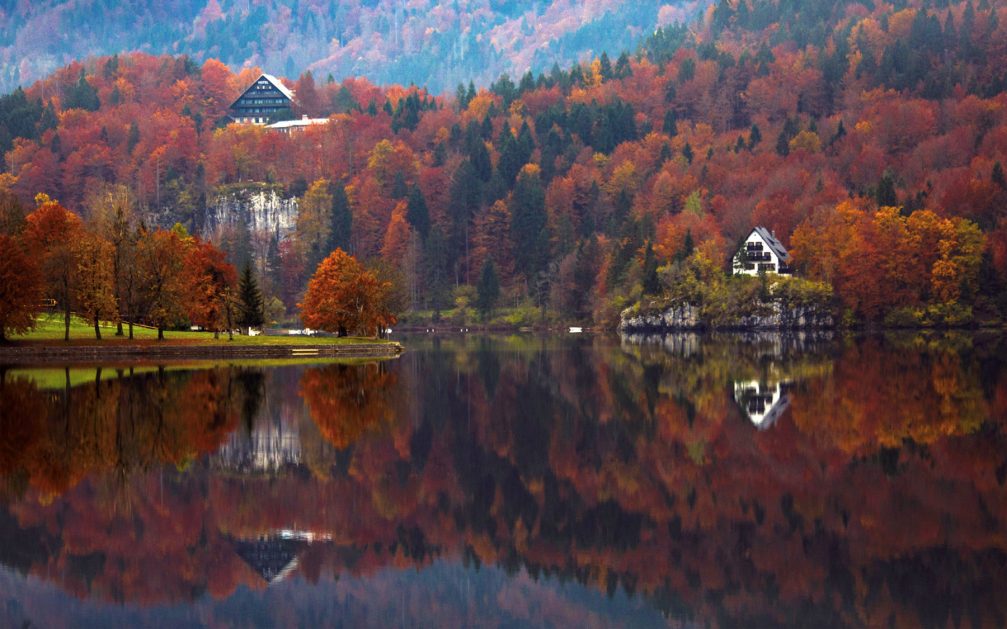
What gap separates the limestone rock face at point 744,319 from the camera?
431ft

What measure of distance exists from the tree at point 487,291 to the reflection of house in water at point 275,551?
475 ft

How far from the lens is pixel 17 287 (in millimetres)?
76438

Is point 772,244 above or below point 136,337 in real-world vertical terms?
above

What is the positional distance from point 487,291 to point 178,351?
8821 cm

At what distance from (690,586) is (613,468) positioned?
10.2 metres

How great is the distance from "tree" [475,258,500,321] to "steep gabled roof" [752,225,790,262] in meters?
42.7

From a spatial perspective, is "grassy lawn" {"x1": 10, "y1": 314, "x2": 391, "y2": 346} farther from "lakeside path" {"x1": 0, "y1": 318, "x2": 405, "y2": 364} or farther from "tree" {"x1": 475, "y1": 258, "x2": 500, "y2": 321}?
"tree" {"x1": 475, "y1": 258, "x2": 500, "y2": 321}

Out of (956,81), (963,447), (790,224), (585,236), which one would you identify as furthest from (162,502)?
(956,81)

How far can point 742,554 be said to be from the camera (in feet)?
72.9

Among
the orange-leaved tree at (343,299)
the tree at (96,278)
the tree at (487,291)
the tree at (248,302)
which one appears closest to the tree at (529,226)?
the tree at (487,291)

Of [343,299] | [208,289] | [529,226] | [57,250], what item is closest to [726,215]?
[529,226]

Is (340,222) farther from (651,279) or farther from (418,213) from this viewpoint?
(651,279)

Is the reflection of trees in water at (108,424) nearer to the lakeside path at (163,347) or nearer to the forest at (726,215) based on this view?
the lakeside path at (163,347)

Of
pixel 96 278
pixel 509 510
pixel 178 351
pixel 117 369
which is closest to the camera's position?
pixel 509 510
